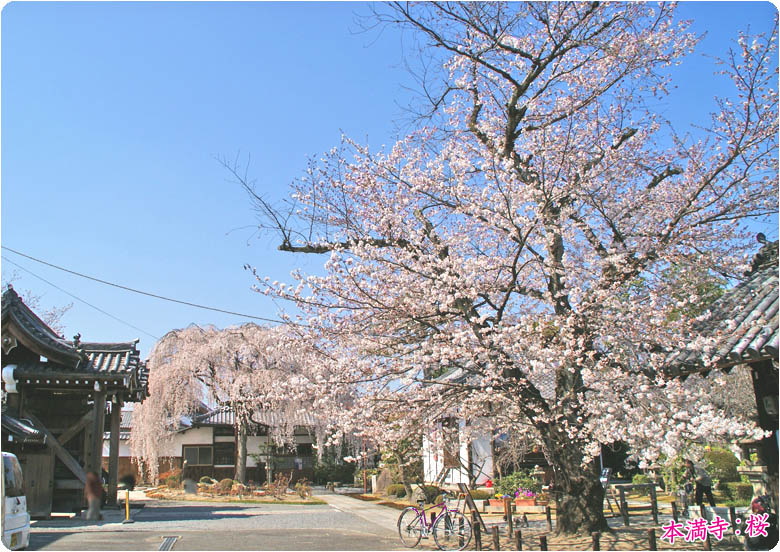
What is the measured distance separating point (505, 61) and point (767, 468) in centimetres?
753

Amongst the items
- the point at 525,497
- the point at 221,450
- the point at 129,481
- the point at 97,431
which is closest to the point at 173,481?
the point at 221,450

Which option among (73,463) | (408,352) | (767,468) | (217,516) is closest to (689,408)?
(767,468)

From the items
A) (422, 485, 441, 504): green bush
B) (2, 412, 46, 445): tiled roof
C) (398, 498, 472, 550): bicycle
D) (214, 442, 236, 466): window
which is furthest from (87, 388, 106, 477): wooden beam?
(214, 442, 236, 466): window

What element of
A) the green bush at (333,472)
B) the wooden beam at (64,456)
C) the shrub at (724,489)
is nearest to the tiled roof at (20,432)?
the wooden beam at (64,456)

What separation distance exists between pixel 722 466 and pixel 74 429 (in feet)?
65.5

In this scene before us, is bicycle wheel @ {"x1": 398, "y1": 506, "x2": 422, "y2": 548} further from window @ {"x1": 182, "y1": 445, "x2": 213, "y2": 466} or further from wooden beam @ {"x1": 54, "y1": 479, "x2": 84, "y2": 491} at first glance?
window @ {"x1": 182, "y1": 445, "x2": 213, "y2": 466}

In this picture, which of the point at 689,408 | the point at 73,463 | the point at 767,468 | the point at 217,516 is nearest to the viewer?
the point at 767,468

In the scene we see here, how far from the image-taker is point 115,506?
17141 mm

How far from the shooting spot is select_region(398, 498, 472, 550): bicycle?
1080cm

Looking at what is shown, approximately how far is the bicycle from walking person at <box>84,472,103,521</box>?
8.16 metres

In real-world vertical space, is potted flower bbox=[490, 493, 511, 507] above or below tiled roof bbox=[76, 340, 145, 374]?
below

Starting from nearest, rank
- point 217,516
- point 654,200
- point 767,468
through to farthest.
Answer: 1. point 767,468
2. point 654,200
3. point 217,516

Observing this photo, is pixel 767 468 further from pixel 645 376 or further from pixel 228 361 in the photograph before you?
pixel 228 361

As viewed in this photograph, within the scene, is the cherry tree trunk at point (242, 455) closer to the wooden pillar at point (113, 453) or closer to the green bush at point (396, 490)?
the green bush at point (396, 490)
